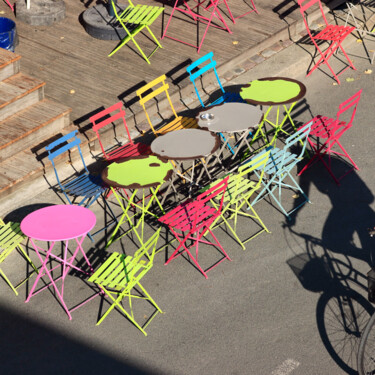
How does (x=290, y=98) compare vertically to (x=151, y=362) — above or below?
above

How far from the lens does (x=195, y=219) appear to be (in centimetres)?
931

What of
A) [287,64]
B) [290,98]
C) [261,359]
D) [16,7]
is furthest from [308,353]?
[16,7]

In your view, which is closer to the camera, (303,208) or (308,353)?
(308,353)

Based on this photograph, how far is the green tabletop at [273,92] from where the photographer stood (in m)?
11.2

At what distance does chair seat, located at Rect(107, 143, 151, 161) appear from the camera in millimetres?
10883

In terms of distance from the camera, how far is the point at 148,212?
10.1 metres

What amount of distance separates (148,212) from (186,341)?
1.98 m

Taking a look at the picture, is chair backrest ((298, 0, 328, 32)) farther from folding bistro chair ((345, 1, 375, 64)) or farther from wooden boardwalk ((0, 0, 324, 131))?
folding bistro chair ((345, 1, 375, 64))

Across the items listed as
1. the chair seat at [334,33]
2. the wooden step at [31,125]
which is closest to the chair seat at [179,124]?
the wooden step at [31,125]

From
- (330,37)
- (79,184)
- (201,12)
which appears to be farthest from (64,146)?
(330,37)

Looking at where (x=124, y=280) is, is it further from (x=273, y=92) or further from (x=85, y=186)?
(x=273, y=92)

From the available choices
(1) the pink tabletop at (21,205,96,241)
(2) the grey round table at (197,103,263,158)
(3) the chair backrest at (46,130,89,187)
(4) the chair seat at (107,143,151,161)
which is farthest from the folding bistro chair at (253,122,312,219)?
(1) the pink tabletop at (21,205,96,241)

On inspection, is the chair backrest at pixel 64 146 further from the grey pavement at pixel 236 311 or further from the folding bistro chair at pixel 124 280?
Answer: the folding bistro chair at pixel 124 280

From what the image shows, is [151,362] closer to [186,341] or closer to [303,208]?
[186,341]
